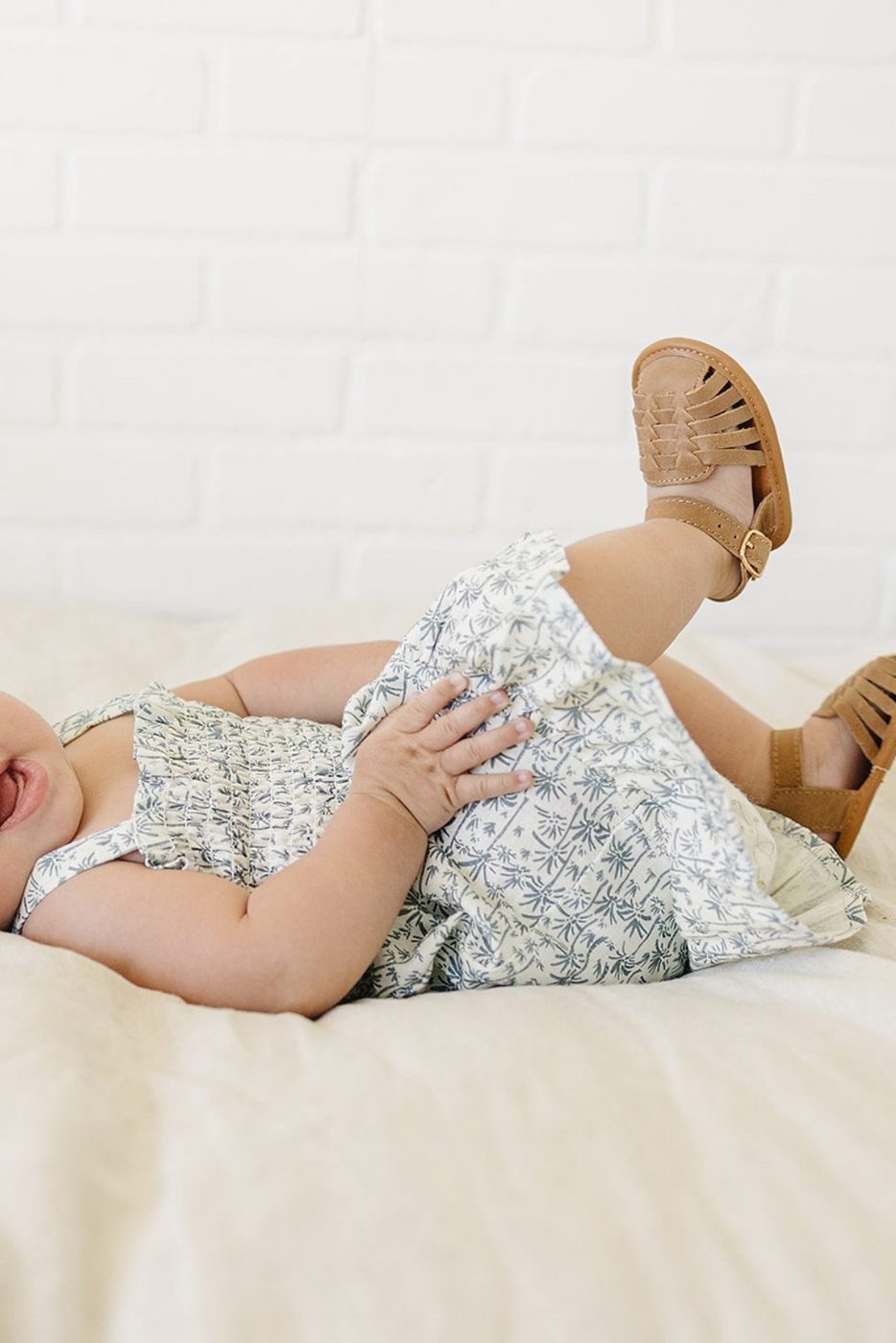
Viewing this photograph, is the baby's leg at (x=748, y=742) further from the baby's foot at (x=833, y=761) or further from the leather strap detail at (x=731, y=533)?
the leather strap detail at (x=731, y=533)

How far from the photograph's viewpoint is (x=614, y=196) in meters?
1.62

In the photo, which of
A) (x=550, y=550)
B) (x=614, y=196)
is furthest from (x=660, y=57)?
(x=550, y=550)

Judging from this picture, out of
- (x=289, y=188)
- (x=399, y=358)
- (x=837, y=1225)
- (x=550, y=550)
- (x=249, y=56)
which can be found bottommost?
(x=837, y=1225)

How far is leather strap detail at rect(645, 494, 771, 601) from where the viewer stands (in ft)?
3.45

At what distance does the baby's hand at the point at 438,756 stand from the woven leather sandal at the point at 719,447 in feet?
0.92

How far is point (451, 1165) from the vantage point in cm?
63

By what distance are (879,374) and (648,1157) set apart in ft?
4.35

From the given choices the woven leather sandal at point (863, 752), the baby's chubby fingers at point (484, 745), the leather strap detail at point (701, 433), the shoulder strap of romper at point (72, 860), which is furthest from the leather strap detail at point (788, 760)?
the shoulder strap of romper at point (72, 860)

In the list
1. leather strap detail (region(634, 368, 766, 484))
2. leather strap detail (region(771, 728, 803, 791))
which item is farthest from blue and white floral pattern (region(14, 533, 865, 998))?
leather strap detail (region(634, 368, 766, 484))

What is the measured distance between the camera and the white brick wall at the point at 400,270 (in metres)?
1.56

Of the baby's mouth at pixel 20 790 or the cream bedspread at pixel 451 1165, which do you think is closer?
the cream bedspread at pixel 451 1165

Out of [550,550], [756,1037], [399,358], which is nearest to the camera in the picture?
[756,1037]

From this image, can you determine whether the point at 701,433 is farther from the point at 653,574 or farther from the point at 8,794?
the point at 8,794

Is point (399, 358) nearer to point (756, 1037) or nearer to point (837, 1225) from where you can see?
point (756, 1037)
